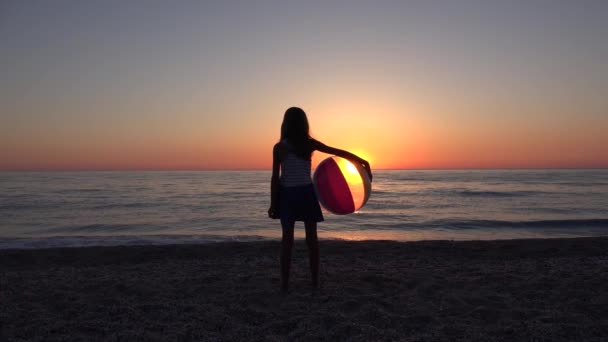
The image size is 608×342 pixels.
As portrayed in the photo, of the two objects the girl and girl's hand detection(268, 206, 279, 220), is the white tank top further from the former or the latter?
girl's hand detection(268, 206, 279, 220)

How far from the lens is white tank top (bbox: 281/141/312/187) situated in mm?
4129

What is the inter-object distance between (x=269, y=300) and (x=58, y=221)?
12884mm

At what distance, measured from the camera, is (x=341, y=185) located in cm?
455

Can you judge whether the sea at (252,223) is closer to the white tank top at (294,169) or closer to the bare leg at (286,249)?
the bare leg at (286,249)

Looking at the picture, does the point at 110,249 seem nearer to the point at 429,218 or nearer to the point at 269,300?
the point at 269,300

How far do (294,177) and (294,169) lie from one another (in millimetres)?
81

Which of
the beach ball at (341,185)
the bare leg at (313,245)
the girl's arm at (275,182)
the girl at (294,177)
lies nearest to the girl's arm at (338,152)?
the girl at (294,177)

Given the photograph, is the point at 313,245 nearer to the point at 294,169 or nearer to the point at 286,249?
the point at 286,249

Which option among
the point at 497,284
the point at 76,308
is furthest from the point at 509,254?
the point at 76,308

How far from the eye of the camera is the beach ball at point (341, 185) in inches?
177

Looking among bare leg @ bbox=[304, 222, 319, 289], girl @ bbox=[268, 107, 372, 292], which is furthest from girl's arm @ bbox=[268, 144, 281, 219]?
bare leg @ bbox=[304, 222, 319, 289]

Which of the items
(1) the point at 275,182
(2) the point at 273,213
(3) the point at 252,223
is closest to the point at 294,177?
(1) the point at 275,182

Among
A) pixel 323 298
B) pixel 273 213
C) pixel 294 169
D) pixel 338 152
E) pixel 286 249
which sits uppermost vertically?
pixel 338 152

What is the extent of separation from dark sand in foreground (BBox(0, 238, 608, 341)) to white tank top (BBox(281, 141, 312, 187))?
1155mm
